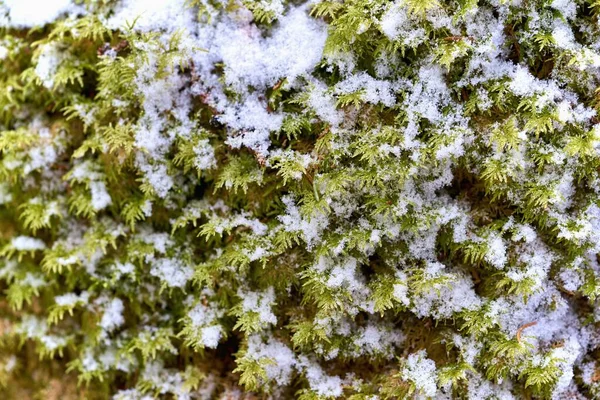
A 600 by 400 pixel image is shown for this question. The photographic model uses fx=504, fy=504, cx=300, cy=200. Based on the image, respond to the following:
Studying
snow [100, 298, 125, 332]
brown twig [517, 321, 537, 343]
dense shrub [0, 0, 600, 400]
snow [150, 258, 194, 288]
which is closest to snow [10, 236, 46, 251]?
dense shrub [0, 0, 600, 400]

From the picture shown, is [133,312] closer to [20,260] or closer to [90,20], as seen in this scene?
[20,260]

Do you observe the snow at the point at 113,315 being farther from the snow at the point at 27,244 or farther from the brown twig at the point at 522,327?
the brown twig at the point at 522,327

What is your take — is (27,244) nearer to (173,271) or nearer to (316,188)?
(173,271)

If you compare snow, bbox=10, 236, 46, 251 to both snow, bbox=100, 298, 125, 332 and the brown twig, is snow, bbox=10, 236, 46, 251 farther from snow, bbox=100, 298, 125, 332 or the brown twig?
the brown twig

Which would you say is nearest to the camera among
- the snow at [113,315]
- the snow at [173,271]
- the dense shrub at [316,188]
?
the dense shrub at [316,188]

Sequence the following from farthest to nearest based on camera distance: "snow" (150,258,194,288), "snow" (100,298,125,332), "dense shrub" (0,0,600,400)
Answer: "snow" (100,298,125,332) < "snow" (150,258,194,288) < "dense shrub" (0,0,600,400)

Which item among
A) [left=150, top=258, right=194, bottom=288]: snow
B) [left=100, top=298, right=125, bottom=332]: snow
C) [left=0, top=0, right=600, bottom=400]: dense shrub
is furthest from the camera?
[left=100, top=298, right=125, bottom=332]: snow

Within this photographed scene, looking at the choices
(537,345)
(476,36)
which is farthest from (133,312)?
(476,36)

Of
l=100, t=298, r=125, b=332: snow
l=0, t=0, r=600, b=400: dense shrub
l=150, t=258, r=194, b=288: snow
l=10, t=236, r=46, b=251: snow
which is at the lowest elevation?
l=10, t=236, r=46, b=251: snow

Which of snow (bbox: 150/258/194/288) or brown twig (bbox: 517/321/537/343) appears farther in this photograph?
snow (bbox: 150/258/194/288)

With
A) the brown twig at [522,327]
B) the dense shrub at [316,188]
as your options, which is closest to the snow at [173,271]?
the dense shrub at [316,188]
